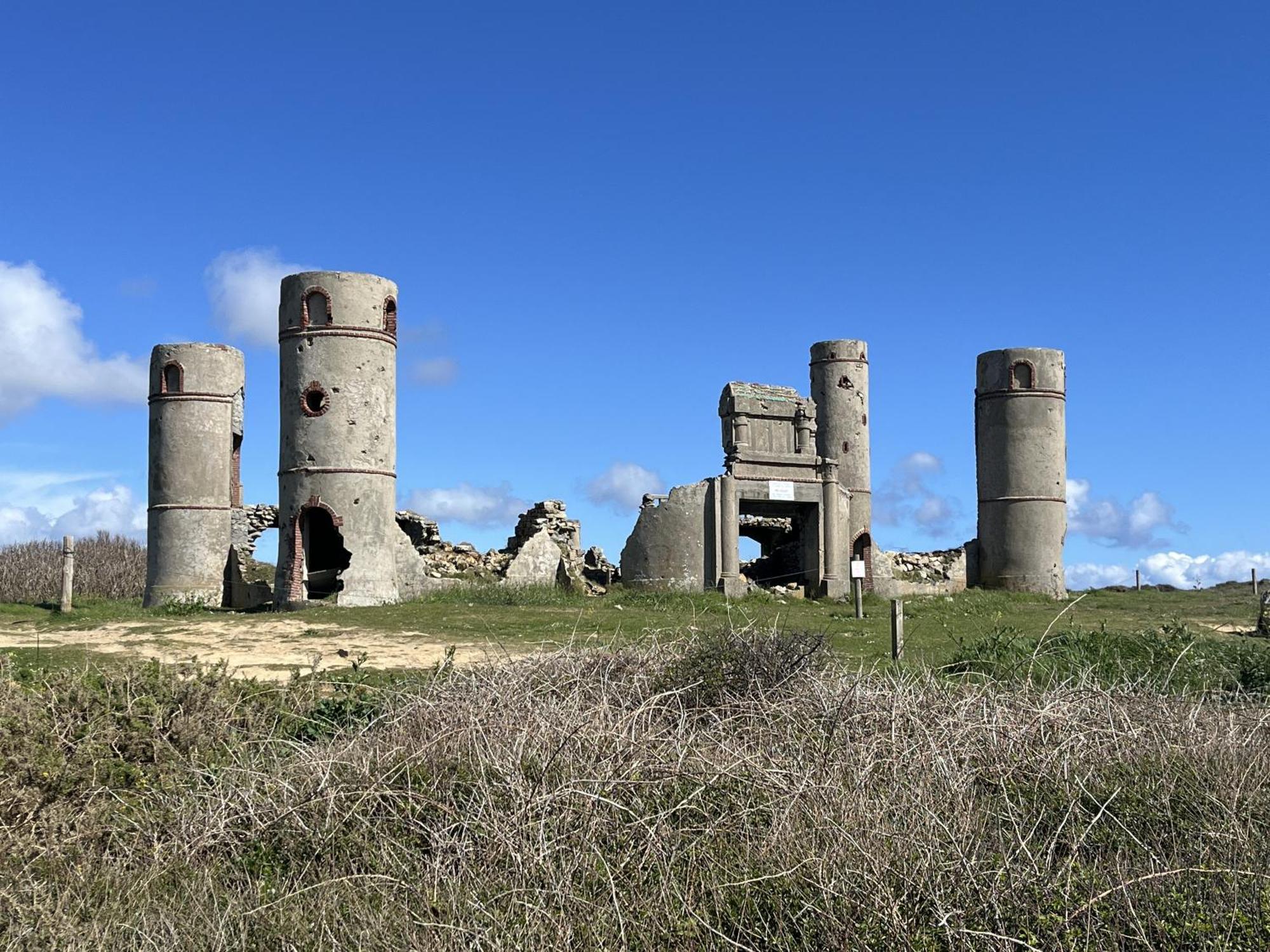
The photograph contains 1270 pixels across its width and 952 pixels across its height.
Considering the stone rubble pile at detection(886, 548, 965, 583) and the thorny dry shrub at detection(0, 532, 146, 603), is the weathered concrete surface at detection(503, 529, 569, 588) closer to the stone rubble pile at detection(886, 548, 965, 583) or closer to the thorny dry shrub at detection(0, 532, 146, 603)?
the stone rubble pile at detection(886, 548, 965, 583)

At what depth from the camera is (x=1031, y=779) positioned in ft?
21.0

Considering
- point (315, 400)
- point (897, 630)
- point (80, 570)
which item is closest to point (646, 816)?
point (897, 630)

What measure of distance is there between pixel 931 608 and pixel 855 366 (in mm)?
10136

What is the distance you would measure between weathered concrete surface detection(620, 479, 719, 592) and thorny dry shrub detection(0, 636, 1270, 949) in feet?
60.7

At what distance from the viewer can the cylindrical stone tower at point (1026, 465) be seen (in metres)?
31.8

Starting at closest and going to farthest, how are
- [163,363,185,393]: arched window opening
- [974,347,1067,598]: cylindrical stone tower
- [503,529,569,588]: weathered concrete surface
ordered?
[503,529,569,588]: weathered concrete surface → [163,363,185,393]: arched window opening → [974,347,1067,598]: cylindrical stone tower

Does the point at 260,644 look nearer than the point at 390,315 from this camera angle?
Yes

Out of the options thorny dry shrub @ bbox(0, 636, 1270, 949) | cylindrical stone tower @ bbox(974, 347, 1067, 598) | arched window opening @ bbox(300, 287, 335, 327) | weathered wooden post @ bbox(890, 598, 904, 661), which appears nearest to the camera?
thorny dry shrub @ bbox(0, 636, 1270, 949)

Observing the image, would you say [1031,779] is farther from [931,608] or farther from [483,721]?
[931,608]

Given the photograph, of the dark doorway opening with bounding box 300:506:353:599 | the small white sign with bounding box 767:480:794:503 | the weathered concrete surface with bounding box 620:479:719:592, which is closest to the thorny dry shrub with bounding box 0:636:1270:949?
the dark doorway opening with bounding box 300:506:353:599

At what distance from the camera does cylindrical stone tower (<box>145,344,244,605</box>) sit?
91.5 feet

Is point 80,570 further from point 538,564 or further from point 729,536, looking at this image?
point 729,536

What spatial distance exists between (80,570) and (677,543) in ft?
61.0

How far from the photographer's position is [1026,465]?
3173cm
